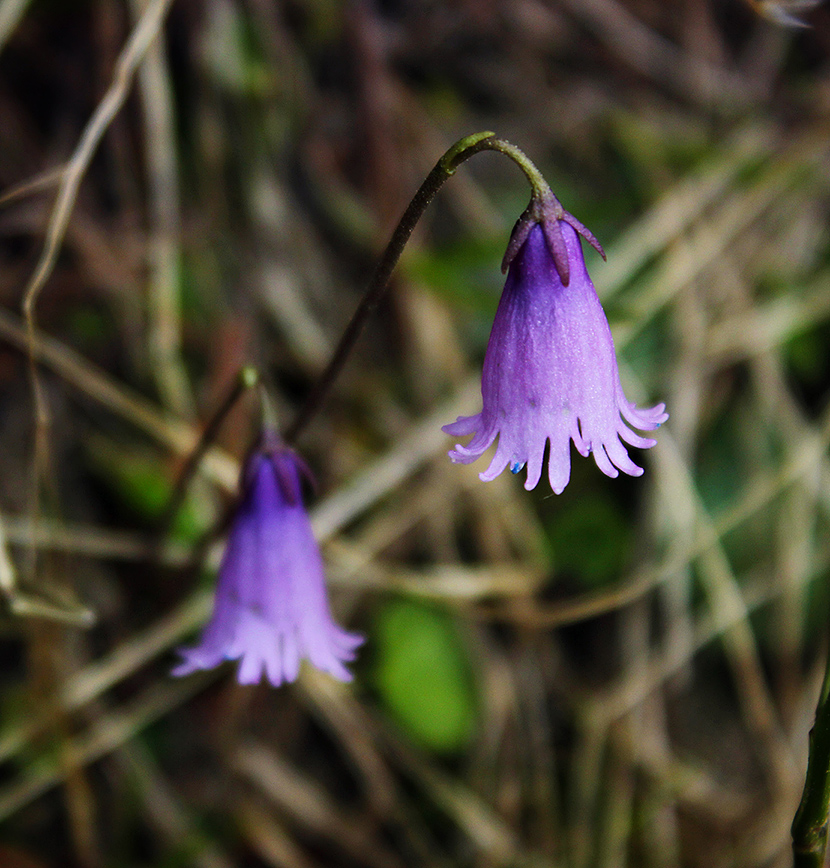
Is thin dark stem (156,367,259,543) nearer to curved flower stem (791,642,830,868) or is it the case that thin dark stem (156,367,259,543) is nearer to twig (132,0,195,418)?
twig (132,0,195,418)

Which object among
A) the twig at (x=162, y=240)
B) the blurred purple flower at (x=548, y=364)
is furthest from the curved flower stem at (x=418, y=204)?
the twig at (x=162, y=240)

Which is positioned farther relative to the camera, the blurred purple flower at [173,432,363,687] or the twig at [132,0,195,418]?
the twig at [132,0,195,418]

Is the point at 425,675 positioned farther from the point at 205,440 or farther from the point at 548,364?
the point at 548,364

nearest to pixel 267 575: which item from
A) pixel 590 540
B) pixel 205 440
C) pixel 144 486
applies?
pixel 205 440

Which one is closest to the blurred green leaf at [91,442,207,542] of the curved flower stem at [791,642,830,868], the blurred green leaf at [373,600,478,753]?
the blurred green leaf at [373,600,478,753]

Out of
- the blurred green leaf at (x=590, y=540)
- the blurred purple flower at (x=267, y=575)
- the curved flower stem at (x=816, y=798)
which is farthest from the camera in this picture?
the blurred green leaf at (x=590, y=540)

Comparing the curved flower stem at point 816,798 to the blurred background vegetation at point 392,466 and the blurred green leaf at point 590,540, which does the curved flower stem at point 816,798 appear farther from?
the blurred green leaf at point 590,540
